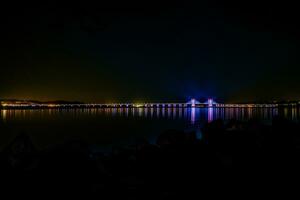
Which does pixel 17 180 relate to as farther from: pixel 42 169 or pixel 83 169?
pixel 83 169

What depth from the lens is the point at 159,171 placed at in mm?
7738

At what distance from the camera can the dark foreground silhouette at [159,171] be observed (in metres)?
6.11

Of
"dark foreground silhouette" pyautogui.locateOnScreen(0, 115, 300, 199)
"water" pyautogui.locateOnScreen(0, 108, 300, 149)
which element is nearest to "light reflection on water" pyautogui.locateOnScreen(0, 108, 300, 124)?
"water" pyautogui.locateOnScreen(0, 108, 300, 149)

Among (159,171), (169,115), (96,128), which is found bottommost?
(96,128)

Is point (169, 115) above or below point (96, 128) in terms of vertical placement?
above

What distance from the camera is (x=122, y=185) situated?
671 cm

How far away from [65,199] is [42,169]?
1.16m

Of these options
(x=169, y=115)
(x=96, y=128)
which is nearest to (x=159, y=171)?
(x=96, y=128)

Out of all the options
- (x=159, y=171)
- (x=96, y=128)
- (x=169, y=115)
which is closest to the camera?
(x=159, y=171)

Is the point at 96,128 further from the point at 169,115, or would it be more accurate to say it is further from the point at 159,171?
the point at 169,115

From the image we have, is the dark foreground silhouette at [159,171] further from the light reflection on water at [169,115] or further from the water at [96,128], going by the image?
the light reflection on water at [169,115]

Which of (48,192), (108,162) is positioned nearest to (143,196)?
(48,192)

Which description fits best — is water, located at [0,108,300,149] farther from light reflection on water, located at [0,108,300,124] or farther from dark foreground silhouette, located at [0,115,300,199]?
dark foreground silhouette, located at [0,115,300,199]

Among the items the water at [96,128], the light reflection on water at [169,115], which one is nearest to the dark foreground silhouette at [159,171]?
the water at [96,128]
